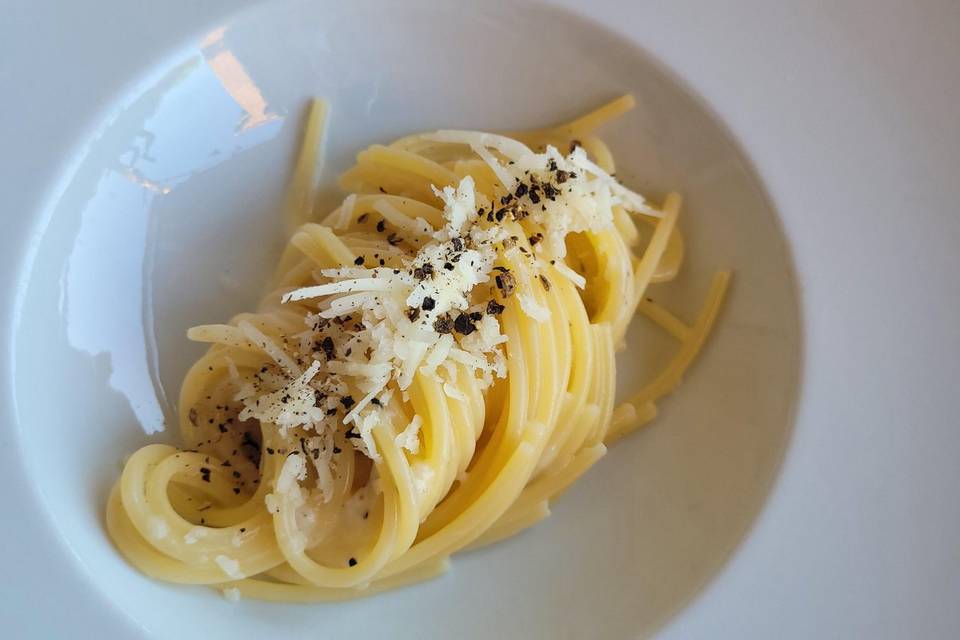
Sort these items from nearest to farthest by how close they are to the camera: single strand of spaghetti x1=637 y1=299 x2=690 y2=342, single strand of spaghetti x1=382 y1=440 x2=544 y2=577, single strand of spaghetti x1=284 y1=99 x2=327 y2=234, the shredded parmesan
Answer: the shredded parmesan
single strand of spaghetti x1=382 y1=440 x2=544 y2=577
single strand of spaghetti x1=637 y1=299 x2=690 y2=342
single strand of spaghetti x1=284 y1=99 x2=327 y2=234

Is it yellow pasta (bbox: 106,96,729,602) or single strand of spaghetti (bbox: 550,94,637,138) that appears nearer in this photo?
yellow pasta (bbox: 106,96,729,602)

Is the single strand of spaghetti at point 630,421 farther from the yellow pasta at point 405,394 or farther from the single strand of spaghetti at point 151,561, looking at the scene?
the single strand of spaghetti at point 151,561

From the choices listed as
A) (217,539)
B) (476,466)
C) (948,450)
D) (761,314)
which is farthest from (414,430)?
(948,450)

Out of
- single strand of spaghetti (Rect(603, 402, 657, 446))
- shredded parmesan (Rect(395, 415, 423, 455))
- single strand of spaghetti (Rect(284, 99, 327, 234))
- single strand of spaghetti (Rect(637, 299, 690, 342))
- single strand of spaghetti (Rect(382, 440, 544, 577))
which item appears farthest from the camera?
single strand of spaghetti (Rect(284, 99, 327, 234))

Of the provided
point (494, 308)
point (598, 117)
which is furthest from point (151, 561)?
point (598, 117)

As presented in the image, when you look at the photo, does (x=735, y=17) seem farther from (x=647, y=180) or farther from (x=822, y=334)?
(x=822, y=334)

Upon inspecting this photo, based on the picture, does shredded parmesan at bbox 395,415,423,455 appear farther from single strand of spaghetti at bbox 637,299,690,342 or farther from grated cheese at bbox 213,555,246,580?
single strand of spaghetti at bbox 637,299,690,342

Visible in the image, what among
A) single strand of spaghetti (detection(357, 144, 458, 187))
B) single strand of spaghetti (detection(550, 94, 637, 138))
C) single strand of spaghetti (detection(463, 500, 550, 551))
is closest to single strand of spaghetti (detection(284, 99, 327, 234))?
single strand of spaghetti (detection(357, 144, 458, 187))

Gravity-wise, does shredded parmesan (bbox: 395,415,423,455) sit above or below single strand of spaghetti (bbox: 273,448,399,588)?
above

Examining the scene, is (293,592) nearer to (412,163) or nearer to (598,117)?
(412,163)
